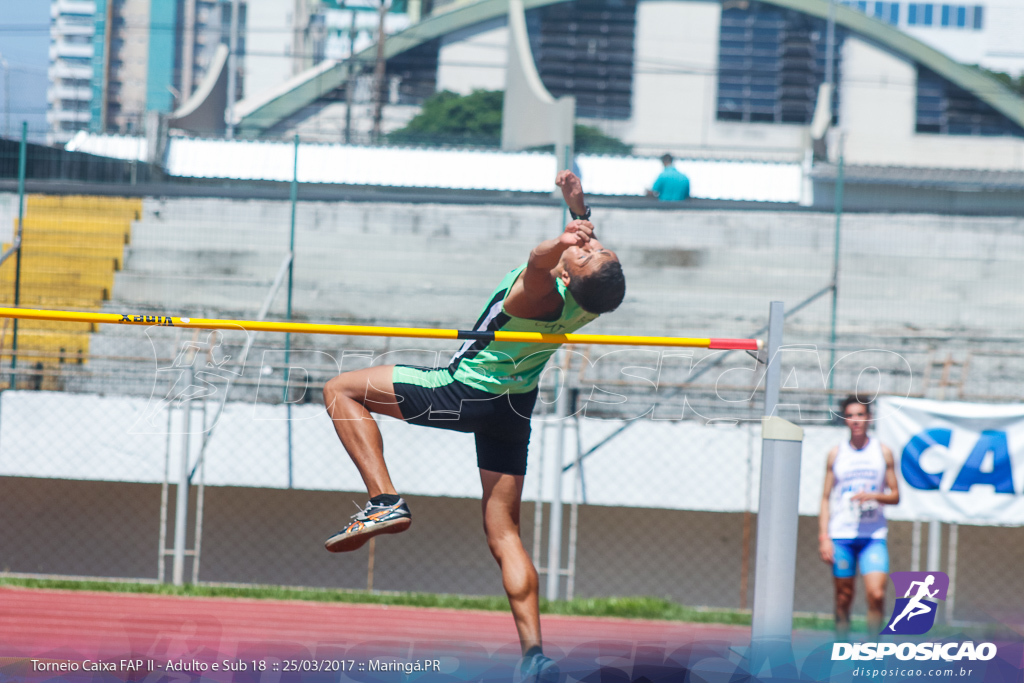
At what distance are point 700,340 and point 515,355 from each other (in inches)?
30.9

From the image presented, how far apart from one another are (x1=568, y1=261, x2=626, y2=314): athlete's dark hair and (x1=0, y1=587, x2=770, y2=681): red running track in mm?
1359

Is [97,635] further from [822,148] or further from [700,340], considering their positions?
[822,148]

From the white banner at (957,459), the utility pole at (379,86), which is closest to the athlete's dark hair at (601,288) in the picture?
the white banner at (957,459)

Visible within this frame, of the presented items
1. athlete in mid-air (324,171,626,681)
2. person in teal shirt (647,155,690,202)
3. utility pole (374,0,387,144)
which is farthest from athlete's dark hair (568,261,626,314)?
utility pole (374,0,387,144)

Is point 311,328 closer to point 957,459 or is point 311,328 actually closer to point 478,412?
point 478,412

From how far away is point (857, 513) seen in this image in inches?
214

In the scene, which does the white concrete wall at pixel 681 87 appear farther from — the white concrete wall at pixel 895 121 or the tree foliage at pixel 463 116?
the white concrete wall at pixel 895 121

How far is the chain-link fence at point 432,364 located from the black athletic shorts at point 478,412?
1081mm

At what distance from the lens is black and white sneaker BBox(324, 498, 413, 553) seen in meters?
3.50

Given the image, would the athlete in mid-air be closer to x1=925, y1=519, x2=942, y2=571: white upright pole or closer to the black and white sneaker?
the black and white sneaker

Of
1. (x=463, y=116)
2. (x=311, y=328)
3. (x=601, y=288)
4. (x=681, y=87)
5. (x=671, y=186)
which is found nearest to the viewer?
(x=601, y=288)

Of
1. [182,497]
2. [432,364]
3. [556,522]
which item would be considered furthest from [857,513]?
[182,497]

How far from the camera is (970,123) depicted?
30.8 meters

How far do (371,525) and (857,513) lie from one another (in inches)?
120
